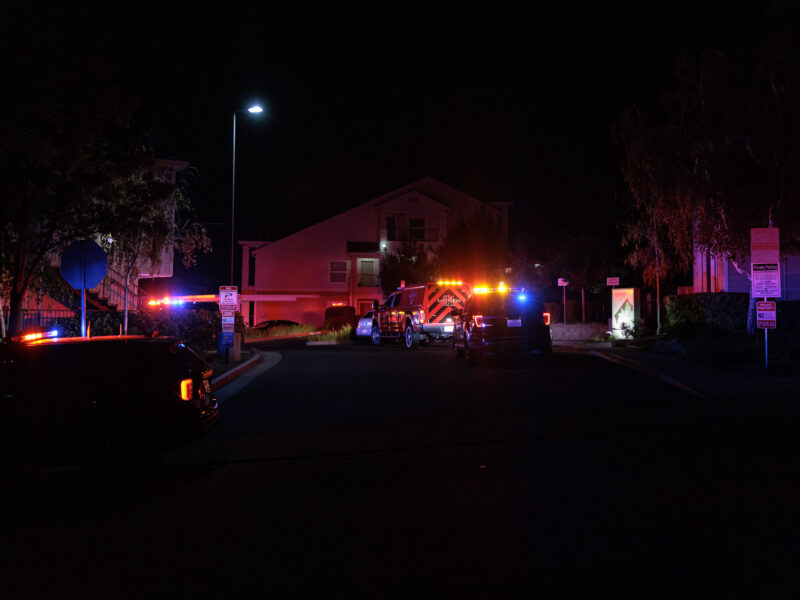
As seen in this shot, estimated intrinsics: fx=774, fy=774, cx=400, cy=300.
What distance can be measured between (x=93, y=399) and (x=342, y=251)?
4433 cm

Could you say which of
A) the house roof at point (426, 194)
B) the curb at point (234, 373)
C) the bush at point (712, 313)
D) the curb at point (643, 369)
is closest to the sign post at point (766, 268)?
the curb at point (643, 369)

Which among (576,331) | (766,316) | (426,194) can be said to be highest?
(426,194)

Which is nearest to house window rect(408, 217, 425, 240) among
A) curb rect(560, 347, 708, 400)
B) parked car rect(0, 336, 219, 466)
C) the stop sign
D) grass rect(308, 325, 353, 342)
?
grass rect(308, 325, 353, 342)

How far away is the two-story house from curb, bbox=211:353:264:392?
28286 mm

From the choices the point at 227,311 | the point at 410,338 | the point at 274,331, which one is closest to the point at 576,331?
A: the point at 410,338

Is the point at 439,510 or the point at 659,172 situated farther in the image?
the point at 659,172

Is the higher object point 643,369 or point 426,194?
point 426,194

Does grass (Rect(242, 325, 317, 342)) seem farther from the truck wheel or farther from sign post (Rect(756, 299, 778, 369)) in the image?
sign post (Rect(756, 299, 778, 369))

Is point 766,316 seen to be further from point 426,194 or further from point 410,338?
point 426,194

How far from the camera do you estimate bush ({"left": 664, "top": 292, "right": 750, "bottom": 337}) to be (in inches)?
1020

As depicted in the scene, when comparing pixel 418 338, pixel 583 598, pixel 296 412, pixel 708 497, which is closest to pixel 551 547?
pixel 583 598

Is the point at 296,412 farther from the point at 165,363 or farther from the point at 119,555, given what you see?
the point at 119,555

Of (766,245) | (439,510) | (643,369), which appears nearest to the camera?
(439,510)

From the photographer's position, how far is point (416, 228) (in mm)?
51094
